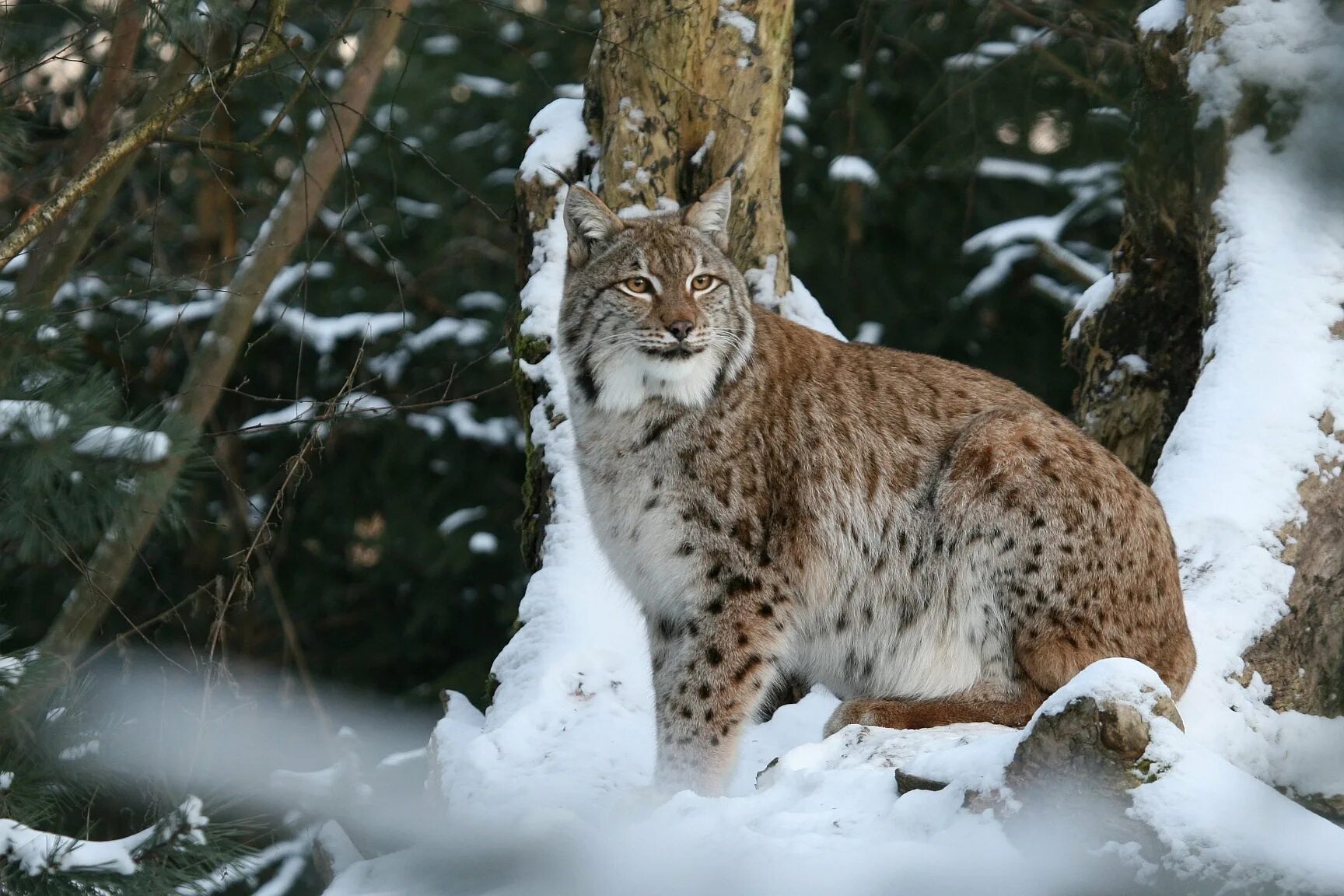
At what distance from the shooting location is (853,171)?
998cm

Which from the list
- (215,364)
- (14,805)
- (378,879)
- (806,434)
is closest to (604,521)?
(806,434)

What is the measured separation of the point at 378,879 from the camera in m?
3.57

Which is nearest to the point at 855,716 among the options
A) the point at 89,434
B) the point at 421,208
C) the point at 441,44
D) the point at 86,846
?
the point at 86,846

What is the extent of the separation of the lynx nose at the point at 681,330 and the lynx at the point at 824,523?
0.05 ft

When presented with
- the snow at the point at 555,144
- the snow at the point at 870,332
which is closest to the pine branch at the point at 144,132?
the snow at the point at 555,144

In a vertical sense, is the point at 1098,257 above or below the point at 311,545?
above

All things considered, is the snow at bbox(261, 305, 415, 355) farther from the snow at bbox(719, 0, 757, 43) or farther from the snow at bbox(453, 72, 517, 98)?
the snow at bbox(719, 0, 757, 43)

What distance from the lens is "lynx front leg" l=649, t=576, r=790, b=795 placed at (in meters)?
4.17

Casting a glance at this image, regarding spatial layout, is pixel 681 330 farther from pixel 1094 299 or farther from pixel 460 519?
pixel 460 519

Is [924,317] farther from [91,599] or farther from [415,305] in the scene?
[91,599]

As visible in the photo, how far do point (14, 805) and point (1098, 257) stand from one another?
9026 mm

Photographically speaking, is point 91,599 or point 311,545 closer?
point 91,599

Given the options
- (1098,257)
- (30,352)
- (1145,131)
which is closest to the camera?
(1145,131)

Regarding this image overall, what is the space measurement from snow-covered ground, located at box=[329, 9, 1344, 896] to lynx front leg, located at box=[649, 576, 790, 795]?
17 cm
